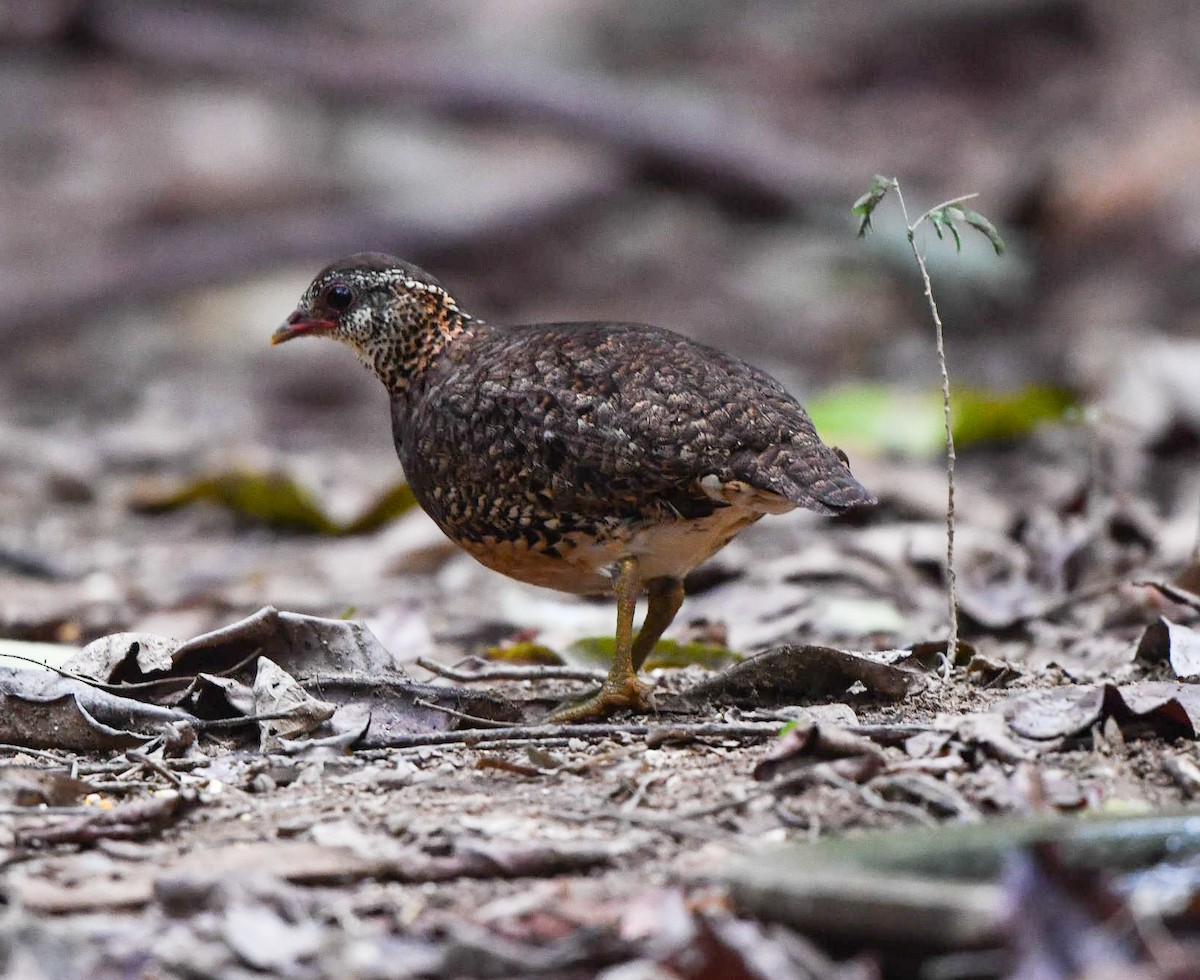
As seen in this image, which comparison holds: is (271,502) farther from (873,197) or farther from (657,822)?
(657,822)

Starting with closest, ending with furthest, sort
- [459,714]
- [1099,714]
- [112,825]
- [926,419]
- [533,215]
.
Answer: [112,825] → [1099,714] → [459,714] → [926,419] → [533,215]

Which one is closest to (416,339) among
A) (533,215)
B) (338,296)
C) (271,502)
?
(338,296)

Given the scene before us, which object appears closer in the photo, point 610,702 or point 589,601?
point 610,702

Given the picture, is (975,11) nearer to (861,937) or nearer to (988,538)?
(988,538)

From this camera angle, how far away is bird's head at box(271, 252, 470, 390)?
5.59m

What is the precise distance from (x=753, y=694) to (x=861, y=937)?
193 centimetres

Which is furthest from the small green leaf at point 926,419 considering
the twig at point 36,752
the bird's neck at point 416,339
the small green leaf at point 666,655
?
the twig at point 36,752

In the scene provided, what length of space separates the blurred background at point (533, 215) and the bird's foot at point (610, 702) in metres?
2.58

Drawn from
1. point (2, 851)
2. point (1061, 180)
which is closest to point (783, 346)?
point (1061, 180)

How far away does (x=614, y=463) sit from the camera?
4.64 metres

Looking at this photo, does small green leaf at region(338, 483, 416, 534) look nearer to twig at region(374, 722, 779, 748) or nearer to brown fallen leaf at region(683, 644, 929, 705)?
brown fallen leaf at region(683, 644, 929, 705)

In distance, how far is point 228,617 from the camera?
670 cm

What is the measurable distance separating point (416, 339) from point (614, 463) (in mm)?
1194

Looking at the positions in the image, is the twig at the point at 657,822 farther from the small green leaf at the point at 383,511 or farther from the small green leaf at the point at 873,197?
the small green leaf at the point at 383,511
